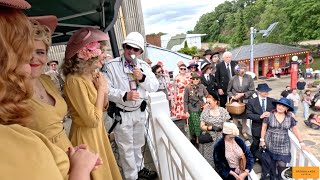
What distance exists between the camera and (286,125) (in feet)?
12.3

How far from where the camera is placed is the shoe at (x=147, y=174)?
2572mm

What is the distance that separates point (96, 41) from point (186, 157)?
1145mm

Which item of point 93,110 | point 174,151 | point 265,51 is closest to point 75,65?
point 93,110

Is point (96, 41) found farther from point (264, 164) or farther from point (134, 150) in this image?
point (264, 164)

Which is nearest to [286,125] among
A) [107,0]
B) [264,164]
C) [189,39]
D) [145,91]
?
[264,164]

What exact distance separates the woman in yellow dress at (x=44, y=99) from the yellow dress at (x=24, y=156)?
63 centimetres

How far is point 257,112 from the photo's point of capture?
429 cm

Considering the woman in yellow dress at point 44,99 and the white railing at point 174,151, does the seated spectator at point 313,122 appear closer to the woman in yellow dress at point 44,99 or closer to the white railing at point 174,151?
the white railing at point 174,151

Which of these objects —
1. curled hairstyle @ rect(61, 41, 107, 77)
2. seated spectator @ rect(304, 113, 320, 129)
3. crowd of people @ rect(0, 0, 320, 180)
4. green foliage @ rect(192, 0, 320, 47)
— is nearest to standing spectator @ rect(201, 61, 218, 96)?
crowd of people @ rect(0, 0, 320, 180)

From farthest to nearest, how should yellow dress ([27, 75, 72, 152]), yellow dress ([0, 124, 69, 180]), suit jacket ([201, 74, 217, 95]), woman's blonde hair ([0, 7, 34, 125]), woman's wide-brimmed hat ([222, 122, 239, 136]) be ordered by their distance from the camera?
suit jacket ([201, 74, 217, 95]), woman's wide-brimmed hat ([222, 122, 239, 136]), yellow dress ([27, 75, 72, 152]), woman's blonde hair ([0, 7, 34, 125]), yellow dress ([0, 124, 69, 180])

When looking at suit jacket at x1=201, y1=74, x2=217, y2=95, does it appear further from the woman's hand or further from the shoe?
the woman's hand

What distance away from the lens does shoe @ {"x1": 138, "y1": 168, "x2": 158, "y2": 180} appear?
2.57m

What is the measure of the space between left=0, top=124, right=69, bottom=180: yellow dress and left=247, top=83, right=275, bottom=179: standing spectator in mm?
3837

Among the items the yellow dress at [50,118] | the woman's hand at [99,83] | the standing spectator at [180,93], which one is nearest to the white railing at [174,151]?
the woman's hand at [99,83]
